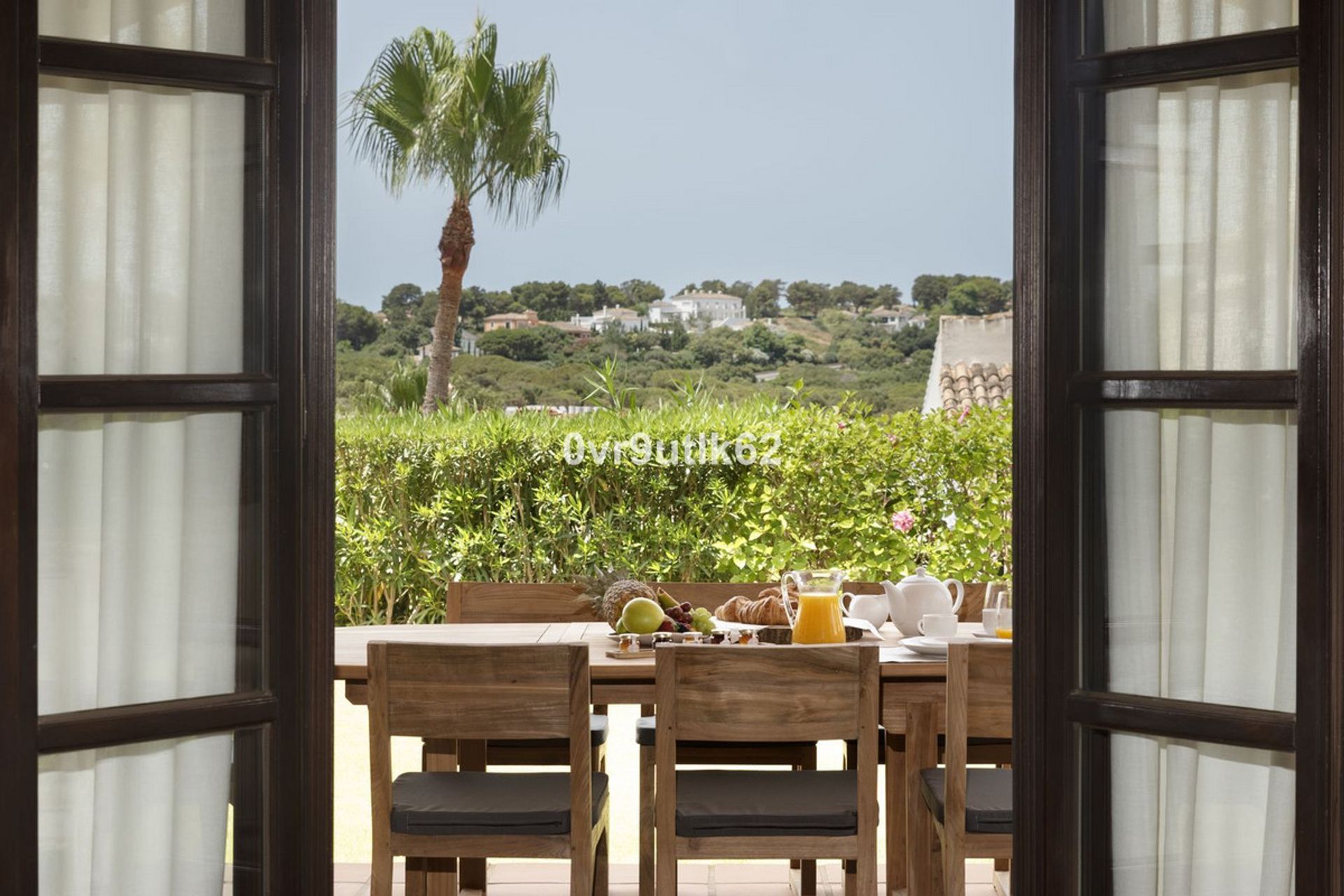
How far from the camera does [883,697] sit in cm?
285

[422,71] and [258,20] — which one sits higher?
[422,71]

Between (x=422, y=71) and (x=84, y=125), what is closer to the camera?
(x=84, y=125)

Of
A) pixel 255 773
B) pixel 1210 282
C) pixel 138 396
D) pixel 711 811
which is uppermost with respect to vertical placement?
pixel 1210 282

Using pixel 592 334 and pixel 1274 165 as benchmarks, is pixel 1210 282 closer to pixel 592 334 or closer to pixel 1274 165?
pixel 1274 165

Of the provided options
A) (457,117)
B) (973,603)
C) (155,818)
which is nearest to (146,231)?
(155,818)

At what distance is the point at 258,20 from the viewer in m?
1.74

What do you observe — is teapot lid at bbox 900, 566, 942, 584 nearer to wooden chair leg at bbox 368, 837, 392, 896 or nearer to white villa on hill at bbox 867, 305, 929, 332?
wooden chair leg at bbox 368, 837, 392, 896

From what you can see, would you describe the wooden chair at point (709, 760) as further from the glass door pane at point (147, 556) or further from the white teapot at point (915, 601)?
the glass door pane at point (147, 556)

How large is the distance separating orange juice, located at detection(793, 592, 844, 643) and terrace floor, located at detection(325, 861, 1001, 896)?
81 cm

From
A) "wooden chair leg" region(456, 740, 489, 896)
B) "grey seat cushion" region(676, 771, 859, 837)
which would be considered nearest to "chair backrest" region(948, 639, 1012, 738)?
"grey seat cushion" region(676, 771, 859, 837)

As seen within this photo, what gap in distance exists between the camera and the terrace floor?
334cm

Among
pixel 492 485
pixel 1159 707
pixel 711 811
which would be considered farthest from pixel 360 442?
pixel 1159 707

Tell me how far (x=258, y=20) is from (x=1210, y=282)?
1.40 metres

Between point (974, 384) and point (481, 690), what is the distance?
21.3 feet
